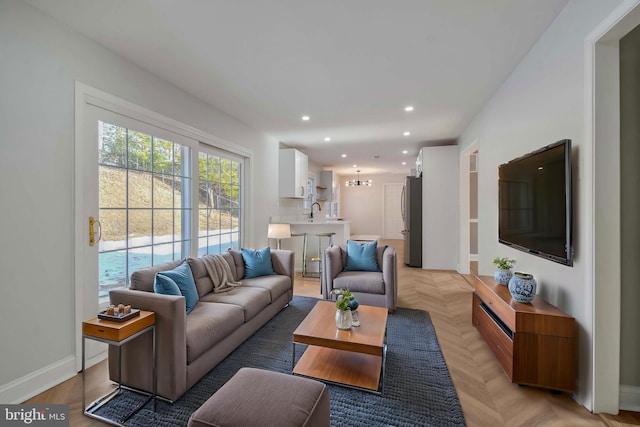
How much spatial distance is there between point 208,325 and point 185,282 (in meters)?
0.48

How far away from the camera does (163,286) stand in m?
2.08

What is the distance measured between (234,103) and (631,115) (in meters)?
3.69

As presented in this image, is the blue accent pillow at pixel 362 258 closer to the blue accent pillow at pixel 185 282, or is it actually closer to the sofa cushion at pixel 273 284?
the sofa cushion at pixel 273 284

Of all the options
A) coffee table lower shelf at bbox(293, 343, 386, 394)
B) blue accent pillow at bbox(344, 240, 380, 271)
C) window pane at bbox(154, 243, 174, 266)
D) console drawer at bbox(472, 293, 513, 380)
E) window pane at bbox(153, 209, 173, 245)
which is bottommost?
coffee table lower shelf at bbox(293, 343, 386, 394)

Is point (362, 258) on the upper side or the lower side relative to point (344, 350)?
upper

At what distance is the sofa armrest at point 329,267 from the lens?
134 inches

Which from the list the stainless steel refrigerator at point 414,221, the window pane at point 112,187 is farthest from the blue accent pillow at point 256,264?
the stainless steel refrigerator at point 414,221

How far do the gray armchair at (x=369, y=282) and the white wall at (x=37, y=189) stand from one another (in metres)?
2.42

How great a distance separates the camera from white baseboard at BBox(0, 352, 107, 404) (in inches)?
68.7

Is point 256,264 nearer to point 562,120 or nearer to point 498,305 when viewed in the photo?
point 498,305

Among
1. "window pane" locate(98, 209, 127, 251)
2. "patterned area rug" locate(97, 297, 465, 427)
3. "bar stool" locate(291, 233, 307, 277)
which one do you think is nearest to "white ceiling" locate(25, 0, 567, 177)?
"window pane" locate(98, 209, 127, 251)

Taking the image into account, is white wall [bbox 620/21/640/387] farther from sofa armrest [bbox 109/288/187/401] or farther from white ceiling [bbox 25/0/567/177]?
sofa armrest [bbox 109/288/187/401]

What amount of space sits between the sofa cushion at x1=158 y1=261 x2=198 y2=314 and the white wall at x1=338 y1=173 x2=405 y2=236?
30.2ft

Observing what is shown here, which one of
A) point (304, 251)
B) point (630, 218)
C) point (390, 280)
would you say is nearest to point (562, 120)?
point (630, 218)
